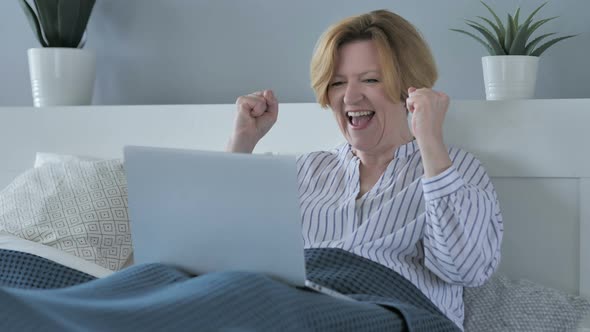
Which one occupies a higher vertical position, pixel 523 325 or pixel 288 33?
pixel 288 33

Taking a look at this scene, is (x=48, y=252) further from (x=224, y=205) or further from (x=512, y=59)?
(x=512, y=59)

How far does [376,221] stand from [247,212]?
1.77ft

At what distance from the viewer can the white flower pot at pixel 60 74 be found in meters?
2.58

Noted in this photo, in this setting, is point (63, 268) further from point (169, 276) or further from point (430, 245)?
point (430, 245)

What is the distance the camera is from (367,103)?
1.92 m

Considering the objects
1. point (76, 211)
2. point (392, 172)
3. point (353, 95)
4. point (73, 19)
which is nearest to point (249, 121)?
point (353, 95)

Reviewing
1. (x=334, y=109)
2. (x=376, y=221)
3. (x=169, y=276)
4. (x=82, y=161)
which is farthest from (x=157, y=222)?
(x=82, y=161)

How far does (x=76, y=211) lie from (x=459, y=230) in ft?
3.19

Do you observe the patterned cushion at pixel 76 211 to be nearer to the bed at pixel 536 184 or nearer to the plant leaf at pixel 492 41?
the bed at pixel 536 184

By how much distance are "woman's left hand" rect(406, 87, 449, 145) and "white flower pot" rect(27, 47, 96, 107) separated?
125 centimetres

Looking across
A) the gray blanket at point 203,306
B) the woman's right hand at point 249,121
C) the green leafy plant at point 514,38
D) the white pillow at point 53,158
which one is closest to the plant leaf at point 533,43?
the green leafy plant at point 514,38

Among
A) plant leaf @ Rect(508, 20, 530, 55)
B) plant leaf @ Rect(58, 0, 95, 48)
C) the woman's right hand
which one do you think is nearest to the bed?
plant leaf @ Rect(508, 20, 530, 55)

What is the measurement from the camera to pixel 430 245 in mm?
1705

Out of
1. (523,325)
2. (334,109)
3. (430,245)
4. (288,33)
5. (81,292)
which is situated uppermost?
(288,33)
